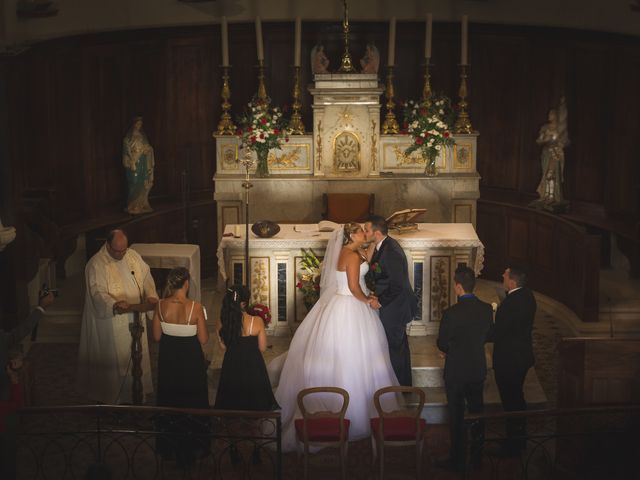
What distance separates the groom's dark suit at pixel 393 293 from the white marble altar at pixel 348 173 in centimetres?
451

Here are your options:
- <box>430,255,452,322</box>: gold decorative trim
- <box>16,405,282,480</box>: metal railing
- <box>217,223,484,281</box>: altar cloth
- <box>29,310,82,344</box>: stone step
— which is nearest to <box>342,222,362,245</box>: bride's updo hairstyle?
<box>16,405,282,480</box>: metal railing

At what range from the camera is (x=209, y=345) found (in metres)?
11.2

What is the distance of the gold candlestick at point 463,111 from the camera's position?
46.8 feet

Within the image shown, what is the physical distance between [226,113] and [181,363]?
21.4ft

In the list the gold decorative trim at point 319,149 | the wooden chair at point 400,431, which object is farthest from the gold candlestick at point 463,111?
the wooden chair at point 400,431

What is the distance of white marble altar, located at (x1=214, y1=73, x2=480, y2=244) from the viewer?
45.8ft

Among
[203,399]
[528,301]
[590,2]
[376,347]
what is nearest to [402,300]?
[376,347]

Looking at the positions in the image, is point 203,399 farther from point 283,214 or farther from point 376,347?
point 283,214

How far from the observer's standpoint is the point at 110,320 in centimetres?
976

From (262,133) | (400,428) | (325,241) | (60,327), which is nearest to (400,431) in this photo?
(400,428)

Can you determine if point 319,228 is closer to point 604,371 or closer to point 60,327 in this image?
point 60,327

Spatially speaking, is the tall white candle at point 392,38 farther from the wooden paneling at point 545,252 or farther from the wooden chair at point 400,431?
the wooden chair at point 400,431

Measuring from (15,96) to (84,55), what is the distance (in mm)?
2480

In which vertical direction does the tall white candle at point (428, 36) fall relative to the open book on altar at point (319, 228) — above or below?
above
